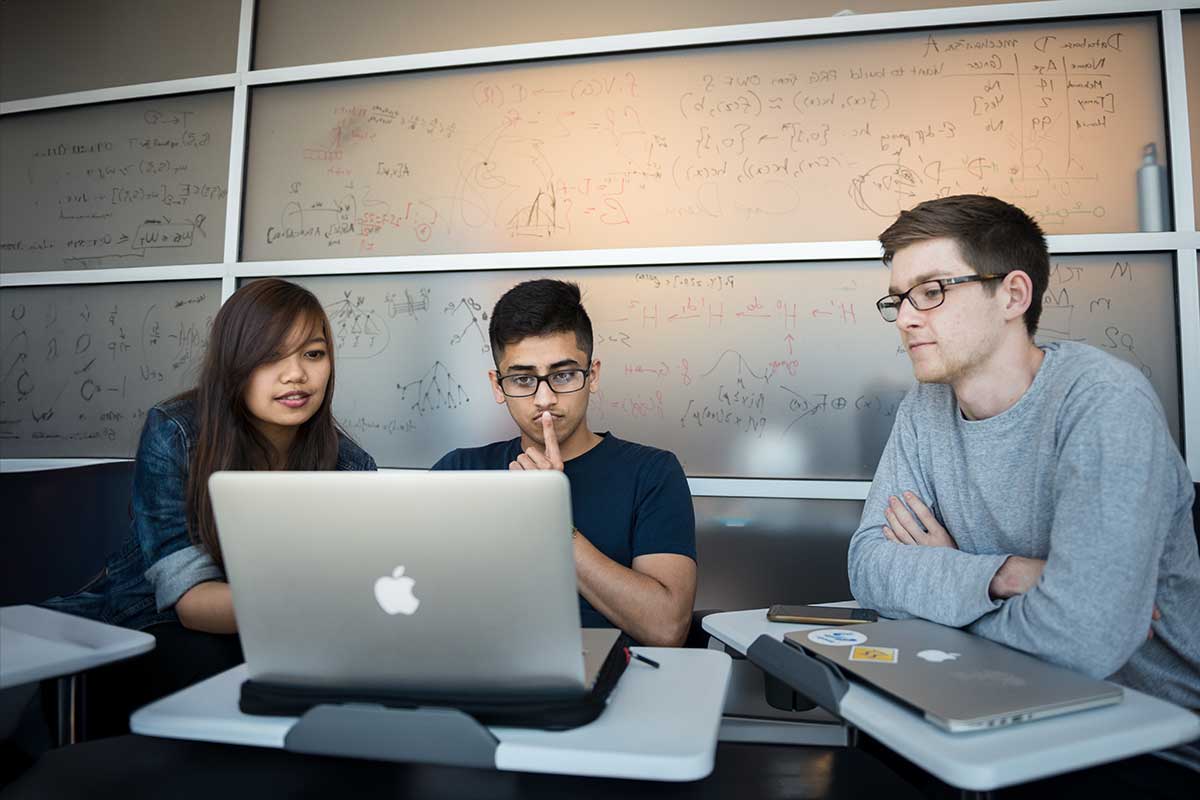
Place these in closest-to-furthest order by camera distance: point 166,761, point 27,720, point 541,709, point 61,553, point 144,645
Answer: point 541,709 → point 166,761 → point 144,645 → point 27,720 → point 61,553

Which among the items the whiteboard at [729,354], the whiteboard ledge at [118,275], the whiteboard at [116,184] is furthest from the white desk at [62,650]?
the whiteboard at [116,184]

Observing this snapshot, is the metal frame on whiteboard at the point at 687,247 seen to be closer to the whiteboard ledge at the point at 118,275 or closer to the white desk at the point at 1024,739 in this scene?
the whiteboard ledge at the point at 118,275

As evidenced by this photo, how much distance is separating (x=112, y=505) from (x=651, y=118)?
2.07 metres

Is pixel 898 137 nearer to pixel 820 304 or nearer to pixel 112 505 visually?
pixel 820 304

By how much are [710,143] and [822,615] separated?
188cm

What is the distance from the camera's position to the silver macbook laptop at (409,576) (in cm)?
73

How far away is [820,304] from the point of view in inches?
99.0

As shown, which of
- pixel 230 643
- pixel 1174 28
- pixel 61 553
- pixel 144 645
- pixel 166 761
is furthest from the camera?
pixel 1174 28

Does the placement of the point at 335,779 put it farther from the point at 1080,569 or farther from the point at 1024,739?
the point at 1080,569

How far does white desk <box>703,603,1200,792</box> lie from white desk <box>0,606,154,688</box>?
939 mm

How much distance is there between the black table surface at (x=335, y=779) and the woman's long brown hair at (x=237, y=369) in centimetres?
67

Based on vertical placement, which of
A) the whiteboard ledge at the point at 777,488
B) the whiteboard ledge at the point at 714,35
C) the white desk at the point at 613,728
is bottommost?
the white desk at the point at 613,728

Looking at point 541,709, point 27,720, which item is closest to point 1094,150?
point 541,709

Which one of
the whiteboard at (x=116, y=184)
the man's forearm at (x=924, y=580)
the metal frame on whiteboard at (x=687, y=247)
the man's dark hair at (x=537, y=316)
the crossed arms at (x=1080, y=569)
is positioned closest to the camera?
the crossed arms at (x=1080, y=569)
